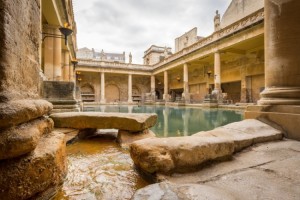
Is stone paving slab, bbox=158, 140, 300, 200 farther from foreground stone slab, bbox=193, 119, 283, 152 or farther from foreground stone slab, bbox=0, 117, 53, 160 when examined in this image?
foreground stone slab, bbox=0, 117, 53, 160

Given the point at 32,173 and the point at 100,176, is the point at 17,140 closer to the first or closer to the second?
the point at 32,173

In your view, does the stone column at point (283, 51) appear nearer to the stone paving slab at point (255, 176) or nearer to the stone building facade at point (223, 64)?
the stone paving slab at point (255, 176)

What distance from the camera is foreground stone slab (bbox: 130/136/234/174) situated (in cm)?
150

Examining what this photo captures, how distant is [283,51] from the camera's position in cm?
279

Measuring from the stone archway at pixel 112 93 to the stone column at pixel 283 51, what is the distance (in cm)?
2543

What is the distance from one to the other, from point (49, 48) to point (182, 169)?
8.25m

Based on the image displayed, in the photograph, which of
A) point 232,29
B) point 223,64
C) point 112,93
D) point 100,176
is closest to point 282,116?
point 100,176

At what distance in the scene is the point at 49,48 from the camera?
305 inches

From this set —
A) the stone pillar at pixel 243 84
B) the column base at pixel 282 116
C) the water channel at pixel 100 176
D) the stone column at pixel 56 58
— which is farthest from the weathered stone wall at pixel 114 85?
the column base at pixel 282 116

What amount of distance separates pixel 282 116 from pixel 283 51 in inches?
39.8

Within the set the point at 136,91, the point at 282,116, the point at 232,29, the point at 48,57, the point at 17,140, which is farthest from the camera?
the point at 136,91

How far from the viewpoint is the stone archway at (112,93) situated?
2761 centimetres

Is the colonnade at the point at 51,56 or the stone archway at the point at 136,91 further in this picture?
the stone archway at the point at 136,91

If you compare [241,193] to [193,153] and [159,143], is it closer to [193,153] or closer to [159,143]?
[193,153]
